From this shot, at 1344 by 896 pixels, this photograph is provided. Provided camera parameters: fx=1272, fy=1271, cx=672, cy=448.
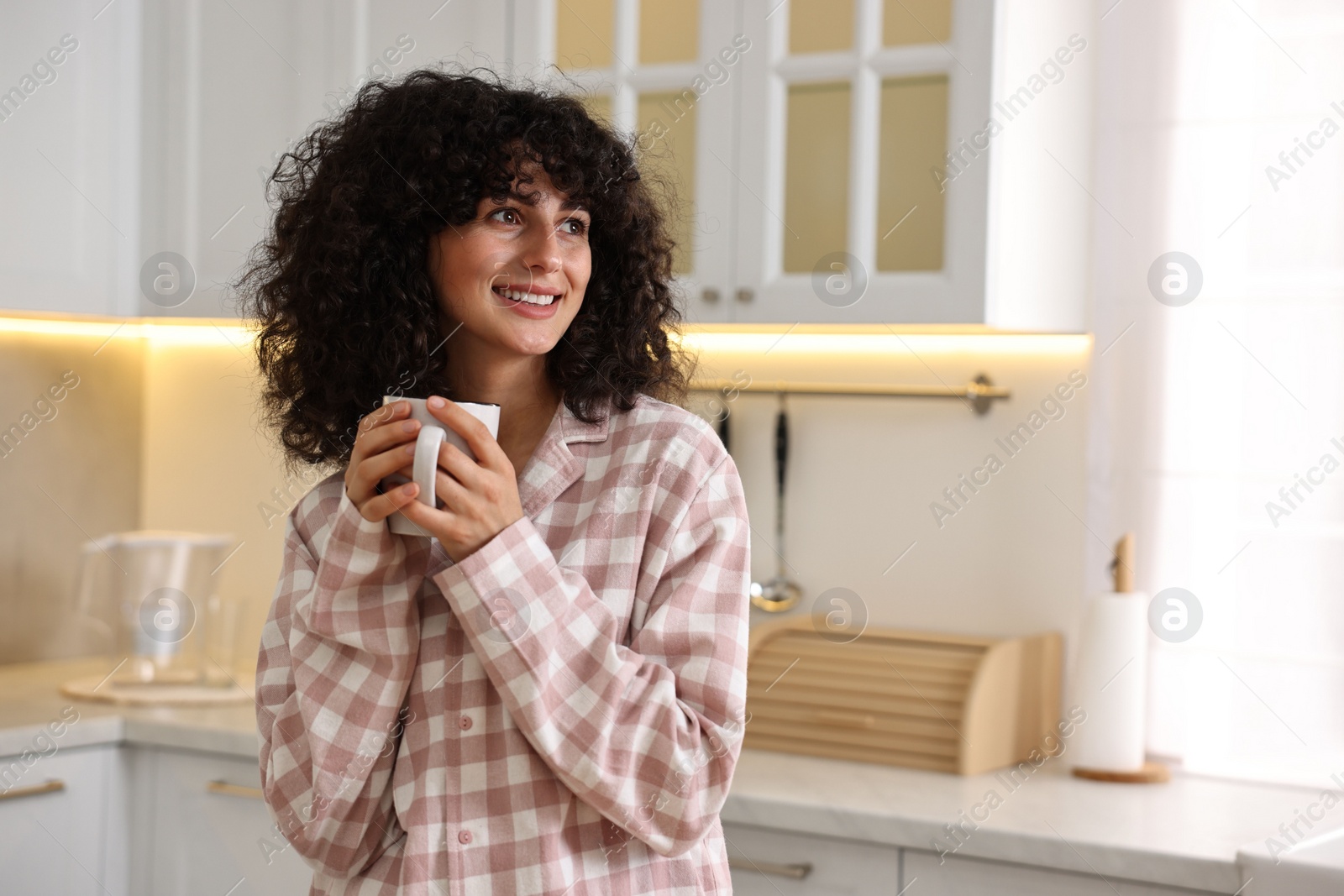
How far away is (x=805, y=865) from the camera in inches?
61.8

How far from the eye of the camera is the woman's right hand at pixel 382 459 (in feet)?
2.79

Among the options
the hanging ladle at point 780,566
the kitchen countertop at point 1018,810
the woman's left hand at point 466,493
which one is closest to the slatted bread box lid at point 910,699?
the kitchen countertop at point 1018,810

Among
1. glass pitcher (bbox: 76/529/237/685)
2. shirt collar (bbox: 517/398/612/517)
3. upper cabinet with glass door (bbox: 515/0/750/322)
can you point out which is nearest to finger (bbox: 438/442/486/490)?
shirt collar (bbox: 517/398/612/517)

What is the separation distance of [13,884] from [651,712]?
1.54 metres

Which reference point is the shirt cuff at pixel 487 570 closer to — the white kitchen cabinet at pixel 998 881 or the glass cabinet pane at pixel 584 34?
the white kitchen cabinet at pixel 998 881

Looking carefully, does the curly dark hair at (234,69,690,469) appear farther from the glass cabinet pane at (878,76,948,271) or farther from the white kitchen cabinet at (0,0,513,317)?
the white kitchen cabinet at (0,0,513,317)

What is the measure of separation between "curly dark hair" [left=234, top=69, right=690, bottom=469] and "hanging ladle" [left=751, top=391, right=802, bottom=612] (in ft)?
3.38

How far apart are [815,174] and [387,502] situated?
3.70 ft

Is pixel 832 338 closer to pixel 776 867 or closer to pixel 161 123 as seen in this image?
pixel 776 867

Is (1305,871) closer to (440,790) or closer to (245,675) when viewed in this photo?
(440,790)

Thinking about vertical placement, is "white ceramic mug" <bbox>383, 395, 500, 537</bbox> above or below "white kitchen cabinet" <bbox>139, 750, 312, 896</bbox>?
above

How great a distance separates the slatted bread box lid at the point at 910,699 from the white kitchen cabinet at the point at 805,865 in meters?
0.24

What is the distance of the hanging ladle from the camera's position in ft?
6.95

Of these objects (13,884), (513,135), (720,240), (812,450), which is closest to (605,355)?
(513,135)
